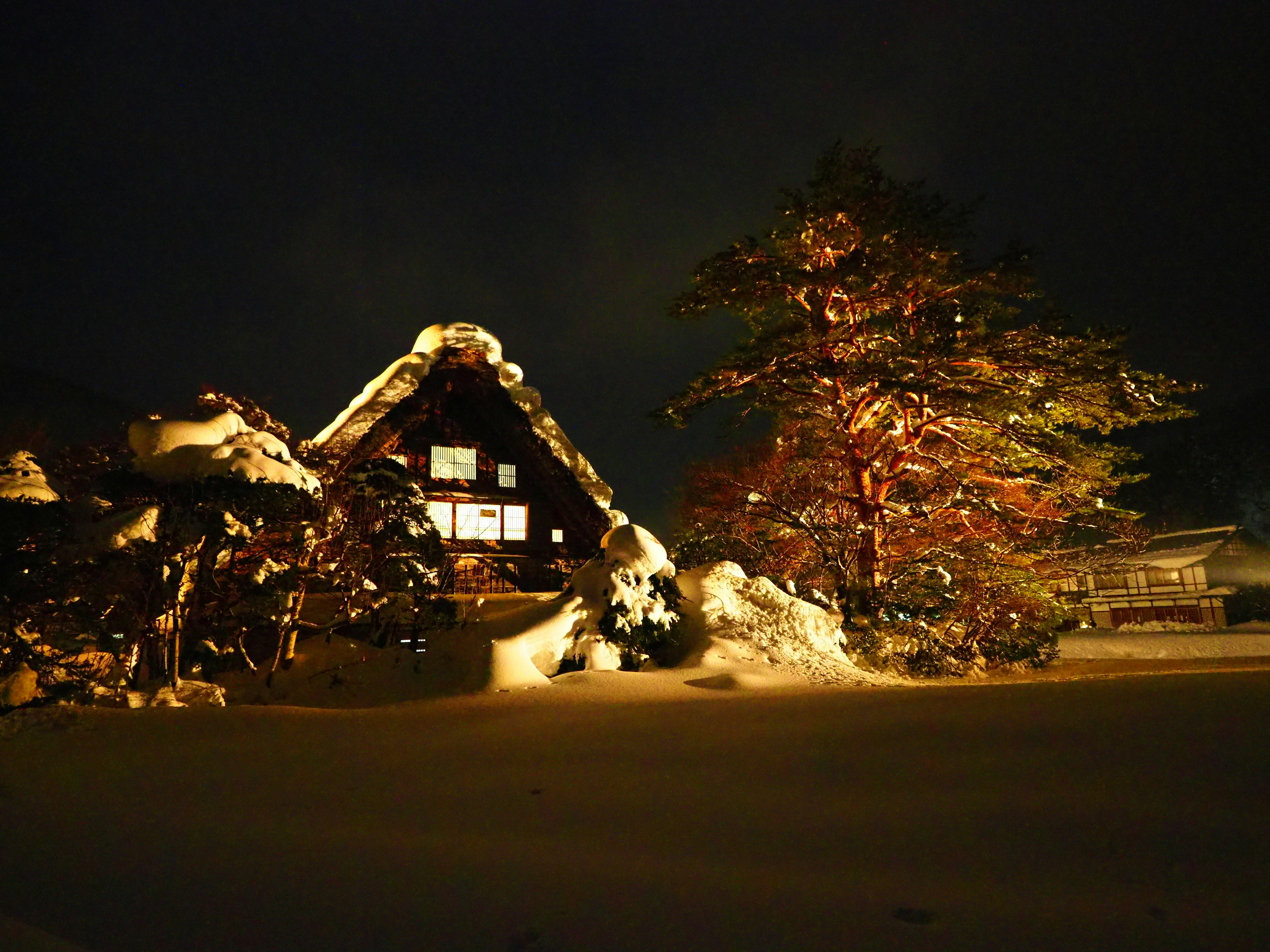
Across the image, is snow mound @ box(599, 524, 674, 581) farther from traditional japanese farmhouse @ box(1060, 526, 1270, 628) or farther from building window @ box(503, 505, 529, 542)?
traditional japanese farmhouse @ box(1060, 526, 1270, 628)

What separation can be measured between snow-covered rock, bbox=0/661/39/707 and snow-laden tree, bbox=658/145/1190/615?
8.96 metres

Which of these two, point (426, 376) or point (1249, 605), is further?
point (1249, 605)

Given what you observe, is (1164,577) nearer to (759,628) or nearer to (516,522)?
(516,522)

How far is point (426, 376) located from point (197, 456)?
25.2 feet

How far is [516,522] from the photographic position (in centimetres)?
1808

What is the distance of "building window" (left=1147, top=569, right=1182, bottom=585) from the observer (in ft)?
107

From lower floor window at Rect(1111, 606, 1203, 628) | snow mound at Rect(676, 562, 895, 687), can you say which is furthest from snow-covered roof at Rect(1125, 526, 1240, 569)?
snow mound at Rect(676, 562, 895, 687)

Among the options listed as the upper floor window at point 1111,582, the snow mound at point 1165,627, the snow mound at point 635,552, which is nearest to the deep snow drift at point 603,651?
the snow mound at point 635,552

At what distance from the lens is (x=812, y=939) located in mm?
1889

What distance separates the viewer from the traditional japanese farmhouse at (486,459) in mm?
15305

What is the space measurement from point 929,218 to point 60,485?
1283 cm

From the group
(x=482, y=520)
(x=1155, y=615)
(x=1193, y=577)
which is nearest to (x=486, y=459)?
(x=482, y=520)

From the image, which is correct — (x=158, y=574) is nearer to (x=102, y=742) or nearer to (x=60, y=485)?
(x=60, y=485)

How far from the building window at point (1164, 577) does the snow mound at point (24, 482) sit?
3907 cm
